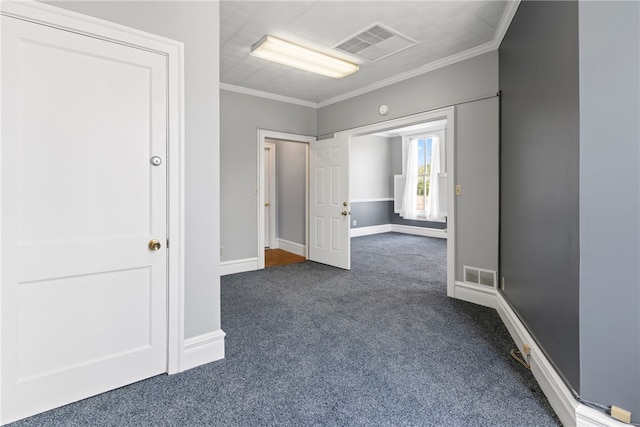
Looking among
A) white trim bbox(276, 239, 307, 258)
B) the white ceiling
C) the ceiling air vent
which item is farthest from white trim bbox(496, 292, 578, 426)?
white trim bbox(276, 239, 307, 258)

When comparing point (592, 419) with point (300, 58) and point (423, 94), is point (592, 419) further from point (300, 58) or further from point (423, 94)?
point (300, 58)

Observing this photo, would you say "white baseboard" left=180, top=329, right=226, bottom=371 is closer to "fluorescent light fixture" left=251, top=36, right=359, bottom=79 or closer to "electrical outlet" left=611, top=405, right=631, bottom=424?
"electrical outlet" left=611, top=405, right=631, bottom=424

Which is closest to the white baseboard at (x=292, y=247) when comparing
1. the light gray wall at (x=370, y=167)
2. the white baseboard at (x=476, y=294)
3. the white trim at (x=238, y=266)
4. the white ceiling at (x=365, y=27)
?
the white trim at (x=238, y=266)

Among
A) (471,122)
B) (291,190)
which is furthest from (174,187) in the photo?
(291,190)

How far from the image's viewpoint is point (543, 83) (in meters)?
1.96

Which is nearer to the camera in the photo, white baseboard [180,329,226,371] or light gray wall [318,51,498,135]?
white baseboard [180,329,226,371]

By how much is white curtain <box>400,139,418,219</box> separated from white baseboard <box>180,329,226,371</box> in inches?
263

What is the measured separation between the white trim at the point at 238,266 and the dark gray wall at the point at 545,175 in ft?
10.8

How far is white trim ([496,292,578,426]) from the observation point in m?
1.53

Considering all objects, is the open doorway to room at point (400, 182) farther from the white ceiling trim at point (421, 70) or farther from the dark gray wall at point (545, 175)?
the dark gray wall at point (545, 175)

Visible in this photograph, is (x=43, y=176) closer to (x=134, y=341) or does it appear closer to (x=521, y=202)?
(x=134, y=341)

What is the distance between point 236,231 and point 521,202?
11.5 feet

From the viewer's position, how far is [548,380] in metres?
1.76

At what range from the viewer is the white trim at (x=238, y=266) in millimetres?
4516
